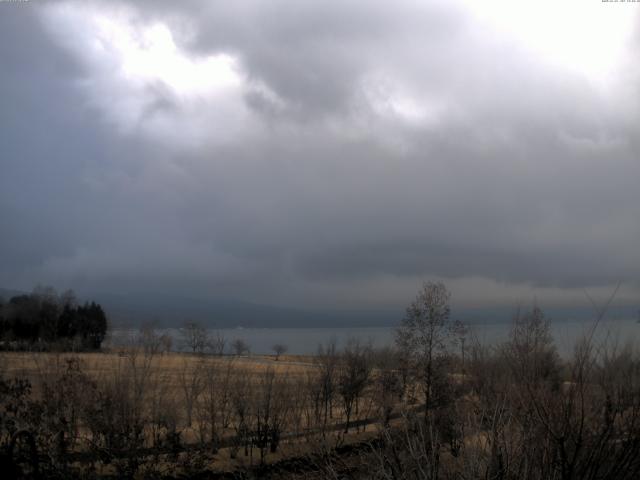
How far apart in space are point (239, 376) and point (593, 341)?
90.1 feet

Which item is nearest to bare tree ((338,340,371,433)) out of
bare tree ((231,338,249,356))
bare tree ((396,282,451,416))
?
bare tree ((396,282,451,416))

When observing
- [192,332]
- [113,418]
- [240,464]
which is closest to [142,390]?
[113,418]

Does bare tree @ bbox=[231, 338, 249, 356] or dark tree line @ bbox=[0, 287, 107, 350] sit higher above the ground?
dark tree line @ bbox=[0, 287, 107, 350]

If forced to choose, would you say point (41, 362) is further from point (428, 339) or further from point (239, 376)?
point (428, 339)

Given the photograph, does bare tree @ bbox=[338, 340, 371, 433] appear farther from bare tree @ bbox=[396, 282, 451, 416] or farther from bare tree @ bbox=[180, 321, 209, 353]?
bare tree @ bbox=[180, 321, 209, 353]

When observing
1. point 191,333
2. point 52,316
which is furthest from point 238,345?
point 52,316

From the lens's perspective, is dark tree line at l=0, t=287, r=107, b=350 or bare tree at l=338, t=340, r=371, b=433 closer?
bare tree at l=338, t=340, r=371, b=433

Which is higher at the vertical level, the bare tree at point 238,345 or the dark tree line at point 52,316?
the dark tree line at point 52,316

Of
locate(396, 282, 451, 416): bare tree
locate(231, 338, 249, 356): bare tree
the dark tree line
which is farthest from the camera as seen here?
the dark tree line

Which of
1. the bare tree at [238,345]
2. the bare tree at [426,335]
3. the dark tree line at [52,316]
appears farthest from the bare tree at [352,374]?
the dark tree line at [52,316]

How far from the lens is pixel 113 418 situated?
2219 cm

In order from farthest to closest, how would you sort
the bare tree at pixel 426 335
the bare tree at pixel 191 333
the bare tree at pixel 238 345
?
the bare tree at pixel 191 333
the bare tree at pixel 238 345
the bare tree at pixel 426 335

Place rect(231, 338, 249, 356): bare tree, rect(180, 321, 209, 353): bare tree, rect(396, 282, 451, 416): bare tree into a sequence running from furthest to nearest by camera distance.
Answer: rect(180, 321, 209, 353): bare tree, rect(231, 338, 249, 356): bare tree, rect(396, 282, 451, 416): bare tree

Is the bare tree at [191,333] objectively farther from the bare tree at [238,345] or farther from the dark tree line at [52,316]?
the dark tree line at [52,316]
